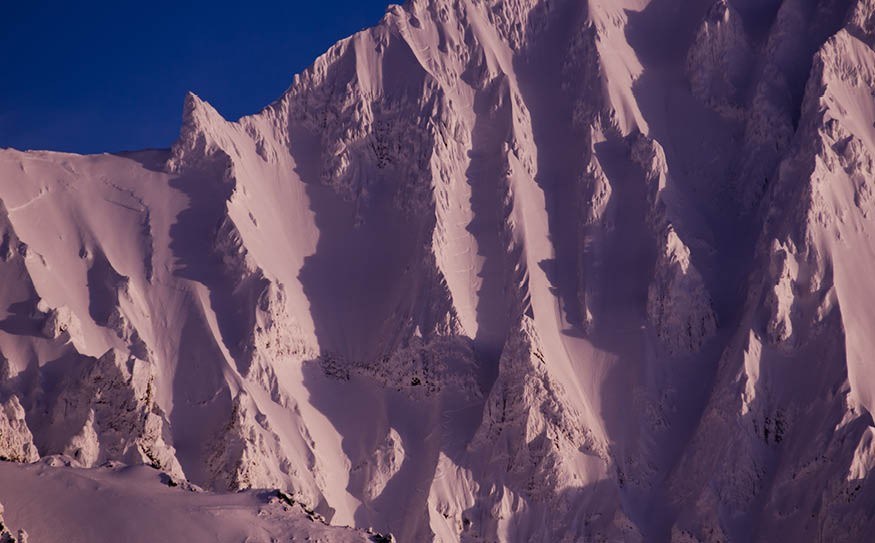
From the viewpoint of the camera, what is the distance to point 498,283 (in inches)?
5044

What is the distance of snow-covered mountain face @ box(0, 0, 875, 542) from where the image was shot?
374 feet

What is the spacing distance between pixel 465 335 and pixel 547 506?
14657 mm

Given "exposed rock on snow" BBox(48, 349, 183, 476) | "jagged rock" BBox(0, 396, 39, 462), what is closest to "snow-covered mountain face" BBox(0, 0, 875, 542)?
"exposed rock on snow" BBox(48, 349, 183, 476)

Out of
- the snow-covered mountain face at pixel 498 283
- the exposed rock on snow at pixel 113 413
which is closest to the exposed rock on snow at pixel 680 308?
the snow-covered mountain face at pixel 498 283

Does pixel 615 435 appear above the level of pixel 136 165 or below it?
below

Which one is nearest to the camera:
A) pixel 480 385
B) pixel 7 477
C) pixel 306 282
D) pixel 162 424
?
pixel 7 477

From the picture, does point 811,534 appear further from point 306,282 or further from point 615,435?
point 306,282

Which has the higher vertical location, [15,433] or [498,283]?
[498,283]

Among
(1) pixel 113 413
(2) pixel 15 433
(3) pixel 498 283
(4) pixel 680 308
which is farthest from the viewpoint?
(3) pixel 498 283

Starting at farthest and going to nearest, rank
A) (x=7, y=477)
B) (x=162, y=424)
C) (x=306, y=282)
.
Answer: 1. (x=306, y=282)
2. (x=162, y=424)
3. (x=7, y=477)

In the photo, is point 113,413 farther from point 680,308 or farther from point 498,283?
point 680,308

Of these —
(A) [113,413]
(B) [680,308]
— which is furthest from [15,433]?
(B) [680,308]

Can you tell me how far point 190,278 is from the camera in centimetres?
12581

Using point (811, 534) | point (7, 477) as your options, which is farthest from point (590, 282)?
point (7, 477)
